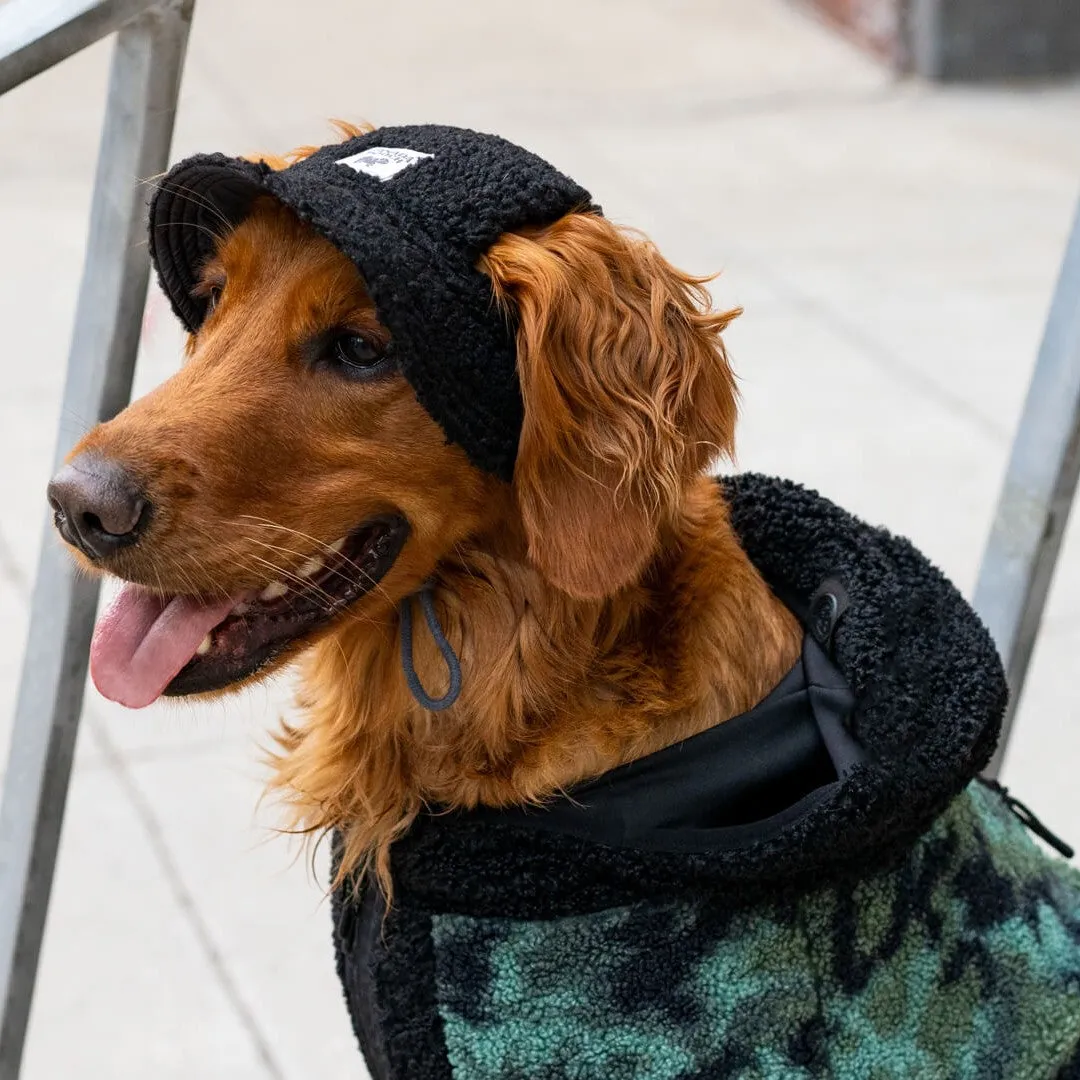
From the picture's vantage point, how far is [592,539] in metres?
1.81

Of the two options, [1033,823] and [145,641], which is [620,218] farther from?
[145,641]

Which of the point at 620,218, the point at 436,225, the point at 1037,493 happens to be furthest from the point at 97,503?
the point at 620,218

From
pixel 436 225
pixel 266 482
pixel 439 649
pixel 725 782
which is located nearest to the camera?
pixel 436 225

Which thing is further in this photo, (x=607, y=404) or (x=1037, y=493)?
(x=1037, y=493)

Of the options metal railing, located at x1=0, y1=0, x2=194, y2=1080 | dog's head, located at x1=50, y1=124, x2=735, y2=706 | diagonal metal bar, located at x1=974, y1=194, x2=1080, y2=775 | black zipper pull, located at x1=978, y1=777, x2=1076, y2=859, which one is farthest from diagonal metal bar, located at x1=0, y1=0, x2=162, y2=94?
black zipper pull, located at x1=978, y1=777, x2=1076, y2=859

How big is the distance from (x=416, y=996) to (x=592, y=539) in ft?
1.82

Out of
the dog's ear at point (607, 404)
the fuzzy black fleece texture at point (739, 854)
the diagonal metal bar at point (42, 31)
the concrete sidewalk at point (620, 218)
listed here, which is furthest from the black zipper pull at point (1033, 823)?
the diagonal metal bar at point (42, 31)

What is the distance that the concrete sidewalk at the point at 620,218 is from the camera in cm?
307

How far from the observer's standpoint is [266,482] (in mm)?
1751

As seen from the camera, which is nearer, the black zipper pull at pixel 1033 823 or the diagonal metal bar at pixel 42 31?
the diagonal metal bar at pixel 42 31

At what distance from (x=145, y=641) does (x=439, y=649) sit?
0.37 metres

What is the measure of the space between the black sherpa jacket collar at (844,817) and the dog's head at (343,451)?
0.91 ft

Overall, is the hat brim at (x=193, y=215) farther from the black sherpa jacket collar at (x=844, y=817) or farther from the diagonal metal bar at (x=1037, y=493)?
the diagonal metal bar at (x=1037, y=493)

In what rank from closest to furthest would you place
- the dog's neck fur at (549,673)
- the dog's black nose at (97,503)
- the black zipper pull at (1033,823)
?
the dog's black nose at (97,503) → the dog's neck fur at (549,673) → the black zipper pull at (1033,823)
